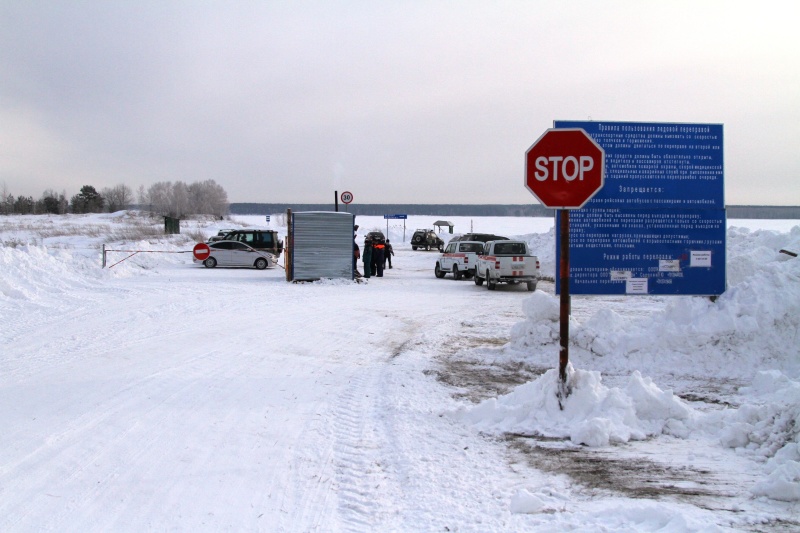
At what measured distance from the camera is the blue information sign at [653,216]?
1026 centimetres

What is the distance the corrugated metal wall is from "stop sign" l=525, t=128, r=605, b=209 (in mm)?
16742

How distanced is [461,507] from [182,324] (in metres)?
9.54

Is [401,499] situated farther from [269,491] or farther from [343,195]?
[343,195]

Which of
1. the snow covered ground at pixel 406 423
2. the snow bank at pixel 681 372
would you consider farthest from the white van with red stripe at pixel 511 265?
the snow bank at pixel 681 372

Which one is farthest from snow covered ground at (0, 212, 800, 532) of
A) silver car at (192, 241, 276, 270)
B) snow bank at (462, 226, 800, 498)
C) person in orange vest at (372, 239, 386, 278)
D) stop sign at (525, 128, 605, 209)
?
silver car at (192, 241, 276, 270)

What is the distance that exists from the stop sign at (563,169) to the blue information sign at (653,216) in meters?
3.58

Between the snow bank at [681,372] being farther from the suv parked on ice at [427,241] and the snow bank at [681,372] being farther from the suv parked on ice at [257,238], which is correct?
the suv parked on ice at [427,241]

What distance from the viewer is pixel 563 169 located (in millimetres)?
6781

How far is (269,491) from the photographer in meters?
4.68

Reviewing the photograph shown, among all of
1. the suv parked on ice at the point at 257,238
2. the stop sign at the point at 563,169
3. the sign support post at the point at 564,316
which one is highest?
the stop sign at the point at 563,169

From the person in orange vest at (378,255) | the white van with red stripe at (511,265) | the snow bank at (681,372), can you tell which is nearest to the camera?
the snow bank at (681,372)

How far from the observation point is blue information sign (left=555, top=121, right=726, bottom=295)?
10.3 m

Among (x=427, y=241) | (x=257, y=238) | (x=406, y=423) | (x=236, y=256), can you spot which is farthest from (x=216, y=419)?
(x=427, y=241)

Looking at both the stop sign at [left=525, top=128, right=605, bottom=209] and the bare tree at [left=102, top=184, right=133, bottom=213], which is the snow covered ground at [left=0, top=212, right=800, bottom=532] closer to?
the stop sign at [left=525, top=128, right=605, bottom=209]
